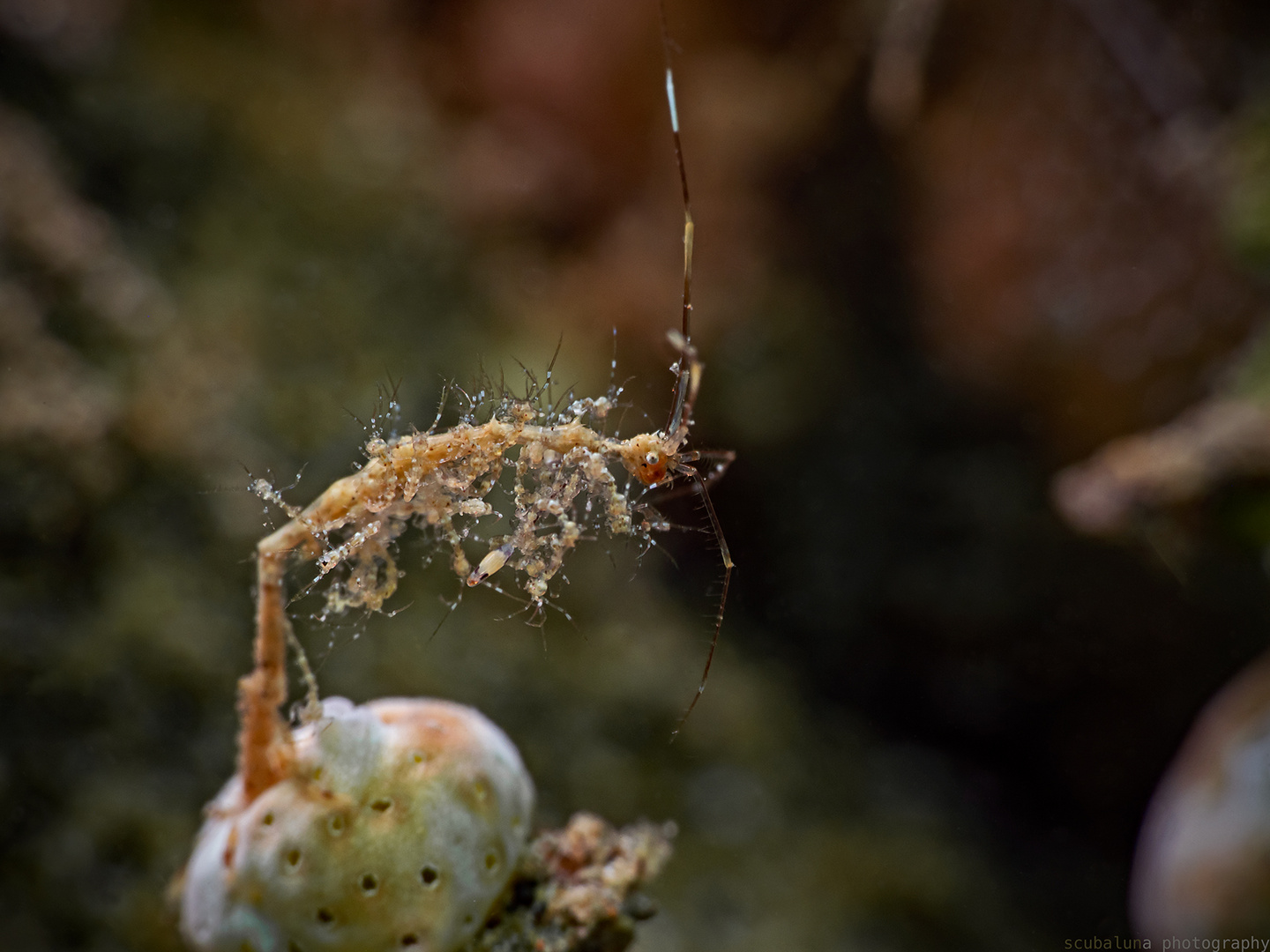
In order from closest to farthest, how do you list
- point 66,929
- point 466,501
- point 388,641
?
point 466,501
point 66,929
point 388,641

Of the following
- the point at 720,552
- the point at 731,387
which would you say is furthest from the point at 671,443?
the point at 731,387

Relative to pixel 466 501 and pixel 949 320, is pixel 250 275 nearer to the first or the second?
pixel 466 501

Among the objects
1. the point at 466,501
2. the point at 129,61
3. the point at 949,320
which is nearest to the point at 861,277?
the point at 949,320

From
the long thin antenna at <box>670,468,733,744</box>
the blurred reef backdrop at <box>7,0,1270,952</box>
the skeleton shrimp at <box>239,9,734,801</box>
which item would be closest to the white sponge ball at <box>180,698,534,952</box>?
the skeleton shrimp at <box>239,9,734,801</box>

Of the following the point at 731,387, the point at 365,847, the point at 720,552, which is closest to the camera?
the point at 365,847

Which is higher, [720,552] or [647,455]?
[720,552]

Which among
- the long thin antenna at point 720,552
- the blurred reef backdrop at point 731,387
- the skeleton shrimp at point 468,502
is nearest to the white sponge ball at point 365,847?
the skeleton shrimp at point 468,502

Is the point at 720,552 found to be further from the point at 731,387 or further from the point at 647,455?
the point at 731,387
